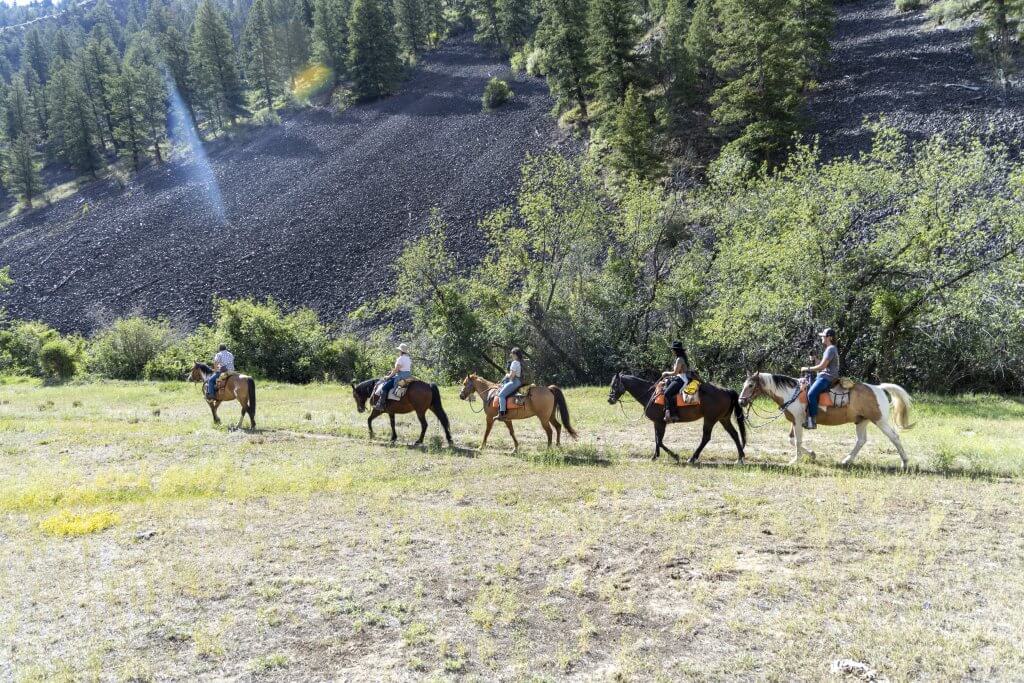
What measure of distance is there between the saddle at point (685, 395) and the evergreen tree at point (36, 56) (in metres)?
164

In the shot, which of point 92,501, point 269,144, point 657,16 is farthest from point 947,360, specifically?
point 269,144

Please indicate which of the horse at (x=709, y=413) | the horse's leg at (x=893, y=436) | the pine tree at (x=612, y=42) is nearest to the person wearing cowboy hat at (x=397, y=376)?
the horse at (x=709, y=413)

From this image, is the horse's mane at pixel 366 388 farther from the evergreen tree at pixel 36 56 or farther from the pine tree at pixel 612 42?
the evergreen tree at pixel 36 56

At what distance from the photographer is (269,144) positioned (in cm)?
7444

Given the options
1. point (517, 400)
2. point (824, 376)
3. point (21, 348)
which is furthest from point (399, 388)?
point (21, 348)

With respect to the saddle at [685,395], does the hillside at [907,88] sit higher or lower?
higher

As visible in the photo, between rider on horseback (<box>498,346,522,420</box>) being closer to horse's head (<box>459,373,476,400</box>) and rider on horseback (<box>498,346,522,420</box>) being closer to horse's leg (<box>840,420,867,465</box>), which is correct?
horse's head (<box>459,373,476,400</box>)

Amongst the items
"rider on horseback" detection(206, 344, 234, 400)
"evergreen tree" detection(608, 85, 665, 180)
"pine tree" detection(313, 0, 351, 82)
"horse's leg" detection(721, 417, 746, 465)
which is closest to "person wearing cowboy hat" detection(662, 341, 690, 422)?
"horse's leg" detection(721, 417, 746, 465)

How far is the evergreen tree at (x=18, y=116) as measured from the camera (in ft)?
335

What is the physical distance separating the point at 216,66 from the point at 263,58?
637cm

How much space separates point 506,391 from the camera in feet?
51.6

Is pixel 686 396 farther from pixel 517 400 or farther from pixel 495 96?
pixel 495 96

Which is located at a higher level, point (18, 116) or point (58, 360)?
point (18, 116)

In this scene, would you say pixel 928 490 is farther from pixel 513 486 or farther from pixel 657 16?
pixel 657 16
